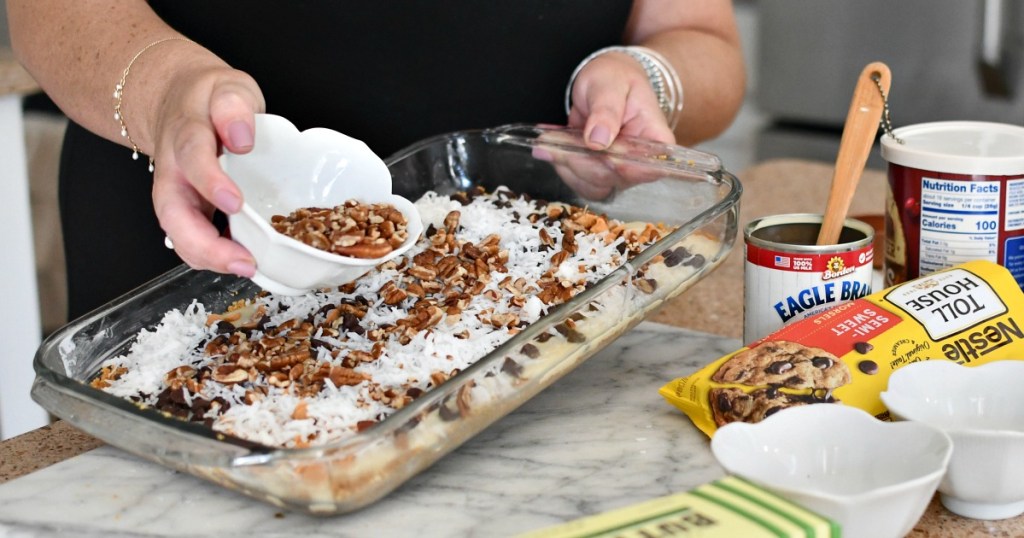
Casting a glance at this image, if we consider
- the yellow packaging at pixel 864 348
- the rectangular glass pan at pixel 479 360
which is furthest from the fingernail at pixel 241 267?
the yellow packaging at pixel 864 348

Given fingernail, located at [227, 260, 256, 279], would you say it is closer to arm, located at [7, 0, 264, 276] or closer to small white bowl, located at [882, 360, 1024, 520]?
arm, located at [7, 0, 264, 276]

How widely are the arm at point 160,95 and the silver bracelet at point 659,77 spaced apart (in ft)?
1.56

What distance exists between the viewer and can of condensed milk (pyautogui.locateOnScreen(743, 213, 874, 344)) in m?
0.86

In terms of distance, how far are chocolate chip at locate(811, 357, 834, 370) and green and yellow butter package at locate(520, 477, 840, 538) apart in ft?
Result: 0.68

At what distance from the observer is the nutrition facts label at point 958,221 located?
88 cm

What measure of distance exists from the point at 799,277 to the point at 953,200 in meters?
0.14

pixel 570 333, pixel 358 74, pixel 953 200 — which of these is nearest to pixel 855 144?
pixel 953 200

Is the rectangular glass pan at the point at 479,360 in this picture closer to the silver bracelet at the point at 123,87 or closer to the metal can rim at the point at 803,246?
the metal can rim at the point at 803,246

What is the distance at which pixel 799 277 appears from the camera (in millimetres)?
870

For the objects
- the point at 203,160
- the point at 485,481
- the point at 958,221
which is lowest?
the point at 485,481

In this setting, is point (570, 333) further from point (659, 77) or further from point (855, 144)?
point (659, 77)

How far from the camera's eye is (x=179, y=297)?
37.5 inches

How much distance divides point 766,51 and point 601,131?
6.11 ft

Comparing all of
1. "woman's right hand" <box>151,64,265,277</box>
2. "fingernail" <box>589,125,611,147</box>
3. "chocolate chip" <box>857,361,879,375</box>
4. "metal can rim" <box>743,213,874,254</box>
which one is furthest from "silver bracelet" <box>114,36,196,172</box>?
"chocolate chip" <box>857,361,879,375</box>
